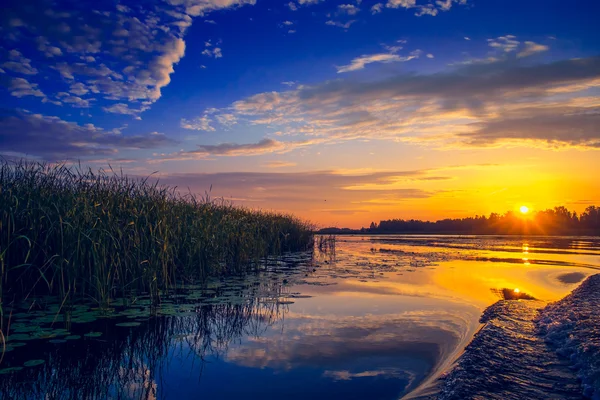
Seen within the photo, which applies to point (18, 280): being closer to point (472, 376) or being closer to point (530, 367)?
point (472, 376)

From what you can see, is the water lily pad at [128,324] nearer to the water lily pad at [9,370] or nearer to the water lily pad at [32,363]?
the water lily pad at [32,363]

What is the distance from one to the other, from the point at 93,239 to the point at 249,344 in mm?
2803

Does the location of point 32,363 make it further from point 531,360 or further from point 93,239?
point 531,360

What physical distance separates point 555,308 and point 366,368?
134 inches

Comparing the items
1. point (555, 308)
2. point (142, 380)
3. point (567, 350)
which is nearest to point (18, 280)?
point (142, 380)

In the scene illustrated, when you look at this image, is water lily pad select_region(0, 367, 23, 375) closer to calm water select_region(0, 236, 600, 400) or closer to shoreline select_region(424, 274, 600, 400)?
calm water select_region(0, 236, 600, 400)

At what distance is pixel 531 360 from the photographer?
11.4 ft

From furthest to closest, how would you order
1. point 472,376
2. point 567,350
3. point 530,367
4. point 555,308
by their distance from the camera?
point 555,308 → point 567,350 → point 530,367 → point 472,376

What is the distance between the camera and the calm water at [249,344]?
3181mm

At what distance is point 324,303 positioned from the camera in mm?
6578

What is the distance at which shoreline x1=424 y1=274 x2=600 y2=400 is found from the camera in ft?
9.16

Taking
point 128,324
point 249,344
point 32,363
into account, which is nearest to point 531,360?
point 249,344

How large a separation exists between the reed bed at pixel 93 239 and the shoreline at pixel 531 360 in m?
4.33

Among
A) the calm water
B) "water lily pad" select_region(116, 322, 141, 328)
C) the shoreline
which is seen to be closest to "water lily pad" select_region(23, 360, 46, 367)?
the calm water
